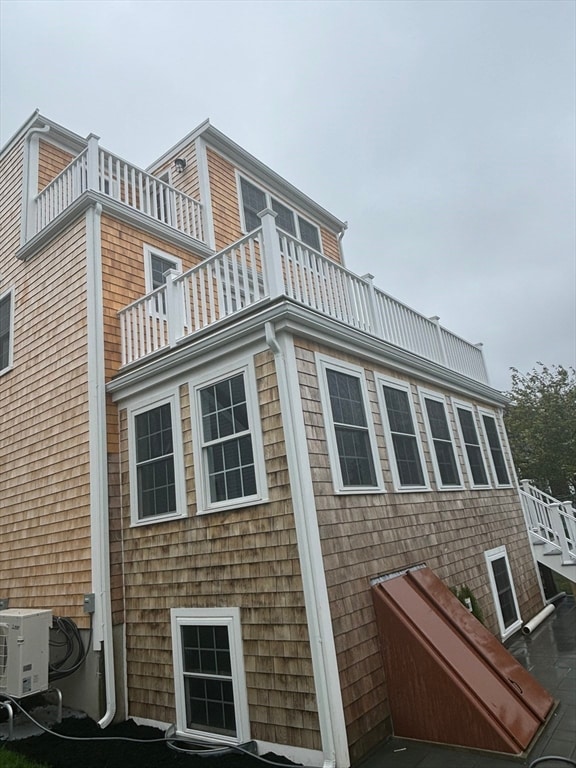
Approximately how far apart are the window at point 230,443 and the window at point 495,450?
20.0 ft

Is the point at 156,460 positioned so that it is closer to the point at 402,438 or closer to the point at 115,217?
the point at 402,438

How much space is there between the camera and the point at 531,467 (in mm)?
20125

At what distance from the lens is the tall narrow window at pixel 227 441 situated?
5340mm

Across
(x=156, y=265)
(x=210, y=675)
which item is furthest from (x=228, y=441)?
(x=156, y=265)

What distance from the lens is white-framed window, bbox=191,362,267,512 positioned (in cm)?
524

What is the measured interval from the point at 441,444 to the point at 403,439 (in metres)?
1.35

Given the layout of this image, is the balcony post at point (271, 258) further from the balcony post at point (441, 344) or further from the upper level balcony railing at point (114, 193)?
the balcony post at point (441, 344)

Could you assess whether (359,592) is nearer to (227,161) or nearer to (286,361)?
(286,361)

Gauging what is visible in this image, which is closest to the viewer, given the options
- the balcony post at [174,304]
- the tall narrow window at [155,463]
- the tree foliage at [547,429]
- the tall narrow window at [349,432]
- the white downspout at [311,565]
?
the white downspout at [311,565]

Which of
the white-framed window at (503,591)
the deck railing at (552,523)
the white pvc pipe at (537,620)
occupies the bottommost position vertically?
the white pvc pipe at (537,620)

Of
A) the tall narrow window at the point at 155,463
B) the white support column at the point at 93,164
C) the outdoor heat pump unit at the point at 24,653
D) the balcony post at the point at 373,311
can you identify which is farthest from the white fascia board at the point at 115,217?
the outdoor heat pump unit at the point at 24,653

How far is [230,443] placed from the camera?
18.1 feet

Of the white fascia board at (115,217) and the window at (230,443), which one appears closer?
the window at (230,443)

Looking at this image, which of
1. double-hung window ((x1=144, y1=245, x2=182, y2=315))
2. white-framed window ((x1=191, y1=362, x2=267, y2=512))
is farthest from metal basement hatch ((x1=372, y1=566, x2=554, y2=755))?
double-hung window ((x1=144, y1=245, x2=182, y2=315))
